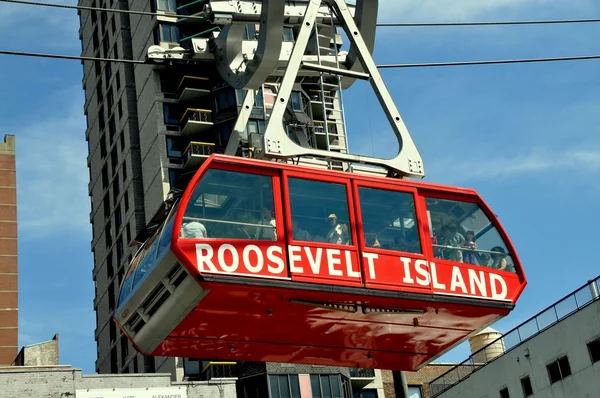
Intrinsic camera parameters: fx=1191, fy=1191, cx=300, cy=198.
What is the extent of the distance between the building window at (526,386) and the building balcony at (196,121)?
22.8 m

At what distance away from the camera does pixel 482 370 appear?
55.4 metres

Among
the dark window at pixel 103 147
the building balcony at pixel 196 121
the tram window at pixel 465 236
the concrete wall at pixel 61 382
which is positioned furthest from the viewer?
the dark window at pixel 103 147

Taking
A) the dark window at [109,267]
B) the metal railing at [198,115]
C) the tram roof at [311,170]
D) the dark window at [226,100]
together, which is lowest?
the tram roof at [311,170]

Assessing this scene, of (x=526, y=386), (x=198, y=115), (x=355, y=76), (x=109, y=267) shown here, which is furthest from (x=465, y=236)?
(x=109, y=267)

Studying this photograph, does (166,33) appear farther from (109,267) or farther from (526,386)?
(526,386)

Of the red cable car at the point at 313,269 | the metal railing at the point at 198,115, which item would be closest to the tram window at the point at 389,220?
the red cable car at the point at 313,269

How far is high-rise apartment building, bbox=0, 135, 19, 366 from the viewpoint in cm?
7494

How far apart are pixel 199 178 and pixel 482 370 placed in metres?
39.5

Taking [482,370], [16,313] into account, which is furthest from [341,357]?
[16,313]

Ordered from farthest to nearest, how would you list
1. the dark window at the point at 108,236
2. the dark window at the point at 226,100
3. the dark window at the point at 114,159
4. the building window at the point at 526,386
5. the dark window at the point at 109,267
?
the dark window at the point at 114,159, the dark window at the point at 108,236, the dark window at the point at 109,267, the dark window at the point at 226,100, the building window at the point at 526,386

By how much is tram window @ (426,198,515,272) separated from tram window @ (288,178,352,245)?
1.80 m

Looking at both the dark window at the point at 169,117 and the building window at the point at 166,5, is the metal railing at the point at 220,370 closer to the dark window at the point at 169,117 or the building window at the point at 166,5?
the dark window at the point at 169,117

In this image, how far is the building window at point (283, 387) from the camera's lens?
5488cm

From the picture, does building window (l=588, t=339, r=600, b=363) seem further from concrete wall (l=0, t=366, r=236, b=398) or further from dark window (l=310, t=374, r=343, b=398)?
concrete wall (l=0, t=366, r=236, b=398)
